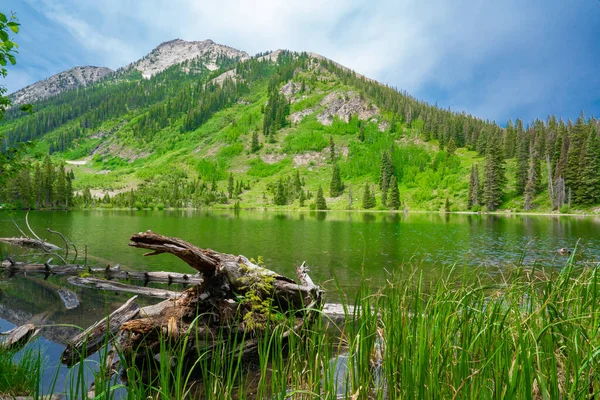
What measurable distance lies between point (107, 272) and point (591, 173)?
306 feet

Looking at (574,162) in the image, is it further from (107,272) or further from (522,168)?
(107,272)

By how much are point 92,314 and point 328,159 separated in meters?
158

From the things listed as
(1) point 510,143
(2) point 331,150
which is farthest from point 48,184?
(1) point 510,143

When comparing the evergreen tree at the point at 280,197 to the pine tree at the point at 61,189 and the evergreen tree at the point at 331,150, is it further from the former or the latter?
the pine tree at the point at 61,189

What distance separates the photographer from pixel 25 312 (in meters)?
9.38

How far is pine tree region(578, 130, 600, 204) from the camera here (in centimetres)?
7069

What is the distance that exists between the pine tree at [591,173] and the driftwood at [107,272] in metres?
89.1

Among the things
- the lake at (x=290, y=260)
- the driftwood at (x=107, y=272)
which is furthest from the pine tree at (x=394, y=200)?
the driftwood at (x=107, y=272)

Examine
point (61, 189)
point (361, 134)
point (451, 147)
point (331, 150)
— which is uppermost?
point (361, 134)

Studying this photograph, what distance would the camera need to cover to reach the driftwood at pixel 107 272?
12922 millimetres

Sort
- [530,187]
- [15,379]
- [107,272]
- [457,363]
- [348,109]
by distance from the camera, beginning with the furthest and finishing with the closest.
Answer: [348,109], [530,187], [107,272], [15,379], [457,363]

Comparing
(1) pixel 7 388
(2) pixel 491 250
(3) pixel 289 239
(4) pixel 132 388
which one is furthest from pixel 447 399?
(3) pixel 289 239

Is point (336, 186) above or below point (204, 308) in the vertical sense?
above

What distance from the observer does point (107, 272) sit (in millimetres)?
13047
